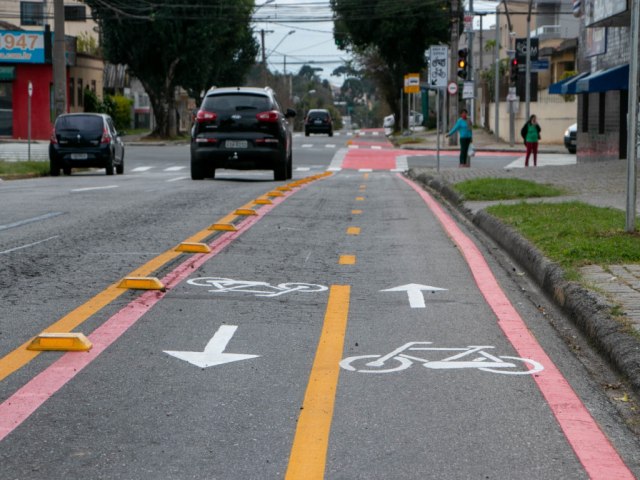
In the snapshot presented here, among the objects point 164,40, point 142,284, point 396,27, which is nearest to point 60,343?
point 142,284

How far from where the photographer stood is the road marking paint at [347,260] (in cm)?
1050

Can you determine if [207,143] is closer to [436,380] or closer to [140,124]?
[436,380]

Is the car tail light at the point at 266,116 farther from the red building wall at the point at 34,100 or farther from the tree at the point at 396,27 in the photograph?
the tree at the point at 396,27

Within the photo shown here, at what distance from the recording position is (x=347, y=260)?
421 inches

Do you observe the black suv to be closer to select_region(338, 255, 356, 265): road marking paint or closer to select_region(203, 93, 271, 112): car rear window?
select_region(203, 93, 271, 112): car rear window

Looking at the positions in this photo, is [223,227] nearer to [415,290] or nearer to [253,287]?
[253,287]

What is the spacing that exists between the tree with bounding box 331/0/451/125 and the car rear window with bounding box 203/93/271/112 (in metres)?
53.8

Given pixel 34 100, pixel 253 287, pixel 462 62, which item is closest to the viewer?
pixel 253 287

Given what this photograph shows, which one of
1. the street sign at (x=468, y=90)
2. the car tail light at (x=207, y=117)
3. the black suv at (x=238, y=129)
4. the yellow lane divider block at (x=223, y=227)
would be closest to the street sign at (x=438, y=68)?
the black suv at (x=238, y=129)

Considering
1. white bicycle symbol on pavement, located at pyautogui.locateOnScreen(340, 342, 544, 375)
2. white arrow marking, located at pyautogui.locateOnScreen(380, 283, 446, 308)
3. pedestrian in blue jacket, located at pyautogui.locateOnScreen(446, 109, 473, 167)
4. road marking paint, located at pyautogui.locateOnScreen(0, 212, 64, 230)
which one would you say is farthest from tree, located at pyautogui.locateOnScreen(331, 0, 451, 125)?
white bicycle symbol on pavement, located at pyautogui.locateOnScreen(340, 342, 544, 375)

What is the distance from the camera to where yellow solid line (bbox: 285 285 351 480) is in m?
4.51

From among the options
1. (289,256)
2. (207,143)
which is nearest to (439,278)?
(289,256)

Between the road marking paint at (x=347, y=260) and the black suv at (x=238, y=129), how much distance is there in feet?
40.8

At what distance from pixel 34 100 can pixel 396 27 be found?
26.7 metres
